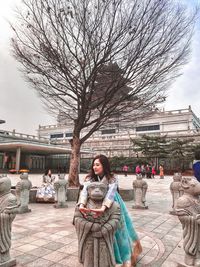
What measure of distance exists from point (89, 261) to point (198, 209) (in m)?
1.48

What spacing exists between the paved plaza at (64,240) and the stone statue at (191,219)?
28 centimetres

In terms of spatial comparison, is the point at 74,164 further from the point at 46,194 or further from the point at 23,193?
the point at 23,193

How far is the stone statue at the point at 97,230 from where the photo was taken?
97.1 inches

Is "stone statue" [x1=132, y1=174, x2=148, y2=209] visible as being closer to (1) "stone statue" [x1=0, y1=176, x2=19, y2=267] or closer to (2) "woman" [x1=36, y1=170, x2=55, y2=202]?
(2) "woman" [x1=36, y1=170, x2=55, y2=202]

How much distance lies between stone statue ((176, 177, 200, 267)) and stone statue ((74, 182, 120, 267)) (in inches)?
37.8

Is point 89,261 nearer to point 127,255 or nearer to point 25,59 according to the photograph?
point 127,255

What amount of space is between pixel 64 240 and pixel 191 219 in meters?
2.59

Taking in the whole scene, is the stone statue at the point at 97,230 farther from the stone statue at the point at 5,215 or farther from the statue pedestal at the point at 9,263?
the statue pedestal at the point at 9,263

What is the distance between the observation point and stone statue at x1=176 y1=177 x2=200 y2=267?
9.65ft

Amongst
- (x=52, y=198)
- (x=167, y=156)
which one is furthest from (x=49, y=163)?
(x=52, y=198)

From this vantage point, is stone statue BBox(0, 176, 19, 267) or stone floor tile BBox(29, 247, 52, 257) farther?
stone floor tile BBox(29, 247, 52, 257)

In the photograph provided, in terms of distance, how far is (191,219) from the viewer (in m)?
2.93

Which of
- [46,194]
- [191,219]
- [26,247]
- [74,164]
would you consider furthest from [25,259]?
[74,164]

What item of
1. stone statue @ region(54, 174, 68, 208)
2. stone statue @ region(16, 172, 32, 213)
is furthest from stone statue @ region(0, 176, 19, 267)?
stone statue @ region(54, 174, 68, 208)
